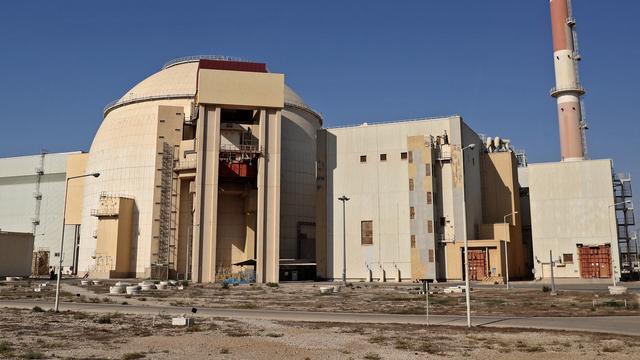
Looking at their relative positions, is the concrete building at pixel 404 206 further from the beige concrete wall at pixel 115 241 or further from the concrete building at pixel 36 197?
the concrete building at pixel 36 197

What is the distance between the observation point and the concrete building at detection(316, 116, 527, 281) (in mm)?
77375

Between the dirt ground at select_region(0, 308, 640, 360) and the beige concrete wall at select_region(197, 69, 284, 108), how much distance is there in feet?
170

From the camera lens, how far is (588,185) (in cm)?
8062

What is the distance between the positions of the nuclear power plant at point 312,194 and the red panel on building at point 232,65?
186mm

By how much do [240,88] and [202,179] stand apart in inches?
519

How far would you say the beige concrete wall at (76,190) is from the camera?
338 feet

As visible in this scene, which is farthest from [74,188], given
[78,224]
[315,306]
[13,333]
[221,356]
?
[221,356]

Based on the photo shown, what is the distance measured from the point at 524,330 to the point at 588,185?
63324 millimetres

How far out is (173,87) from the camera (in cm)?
9375

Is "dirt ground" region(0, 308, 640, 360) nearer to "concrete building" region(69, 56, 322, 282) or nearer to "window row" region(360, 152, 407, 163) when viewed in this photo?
"concrete building" region(69, 56, 322, 282)

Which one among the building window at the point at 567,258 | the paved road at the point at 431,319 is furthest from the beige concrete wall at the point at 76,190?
the building window at the point at 567,258

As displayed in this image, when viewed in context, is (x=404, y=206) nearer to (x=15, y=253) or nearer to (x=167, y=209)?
(x=167, y=209)

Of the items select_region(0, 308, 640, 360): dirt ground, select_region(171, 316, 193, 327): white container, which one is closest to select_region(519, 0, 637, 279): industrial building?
select_region(0, 308, 640, 360): dirt ground

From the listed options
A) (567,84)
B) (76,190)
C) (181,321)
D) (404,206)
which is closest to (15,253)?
(76,190)
